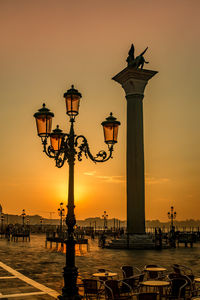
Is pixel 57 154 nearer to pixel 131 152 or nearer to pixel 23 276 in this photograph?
pixel 23 276

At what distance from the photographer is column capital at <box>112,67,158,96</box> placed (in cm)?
2655

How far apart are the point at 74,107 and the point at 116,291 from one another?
4.28 meters

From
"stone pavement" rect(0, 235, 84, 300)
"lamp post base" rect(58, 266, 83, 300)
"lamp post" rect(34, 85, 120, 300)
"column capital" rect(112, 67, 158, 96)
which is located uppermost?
"column capital" rect(112, 67, 158, 96)

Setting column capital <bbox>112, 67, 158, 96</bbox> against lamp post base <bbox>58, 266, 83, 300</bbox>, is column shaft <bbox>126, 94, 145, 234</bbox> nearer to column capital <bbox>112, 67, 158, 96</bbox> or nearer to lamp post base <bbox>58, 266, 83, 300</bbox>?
column capital <bbox>112, 67, 158, 96</bbox>

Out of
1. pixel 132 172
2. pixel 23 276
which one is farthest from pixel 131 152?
pixel 23 276

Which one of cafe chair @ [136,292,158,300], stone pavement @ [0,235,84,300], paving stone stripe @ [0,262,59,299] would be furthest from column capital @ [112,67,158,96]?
cafe chair @ [136,292,158,300]

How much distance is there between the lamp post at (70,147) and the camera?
8.27 meters

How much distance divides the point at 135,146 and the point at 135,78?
4.85 meters

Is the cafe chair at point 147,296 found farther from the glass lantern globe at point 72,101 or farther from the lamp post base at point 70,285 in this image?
the glass lantern globe at point 72,101

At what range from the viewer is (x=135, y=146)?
86.0 feet

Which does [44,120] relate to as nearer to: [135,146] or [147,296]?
[147,296]

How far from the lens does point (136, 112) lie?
26547 millimetres

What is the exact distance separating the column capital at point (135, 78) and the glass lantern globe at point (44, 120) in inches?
720

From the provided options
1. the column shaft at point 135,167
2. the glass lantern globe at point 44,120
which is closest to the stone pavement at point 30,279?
the glass lantern globe at point 44,120
